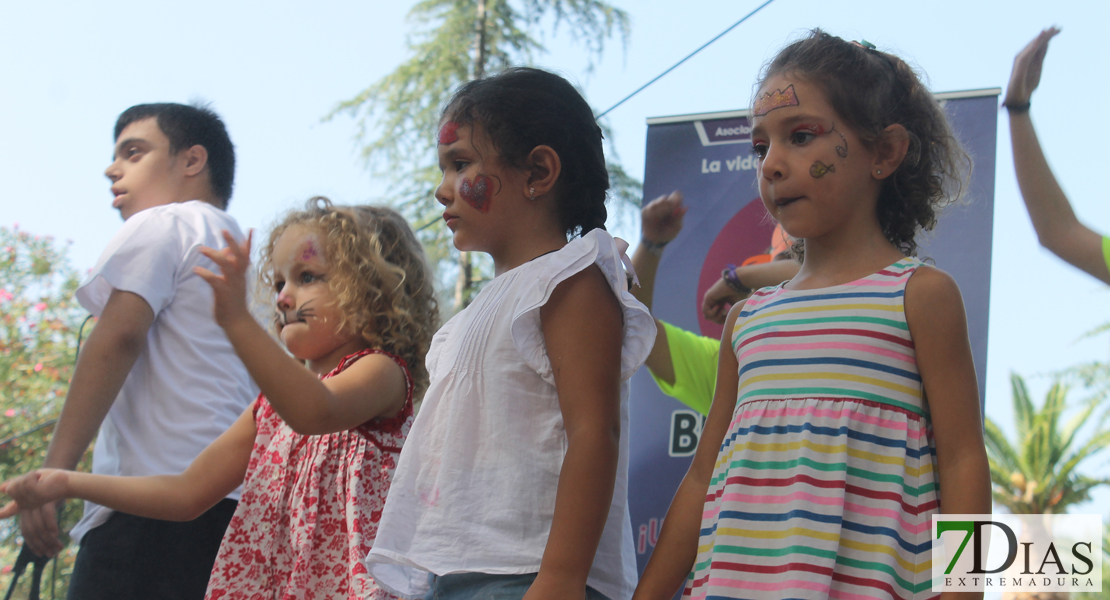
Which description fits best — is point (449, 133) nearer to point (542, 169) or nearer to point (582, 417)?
point (542, 169)

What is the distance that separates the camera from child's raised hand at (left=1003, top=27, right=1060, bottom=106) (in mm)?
1981

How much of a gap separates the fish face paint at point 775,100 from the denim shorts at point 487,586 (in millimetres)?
832

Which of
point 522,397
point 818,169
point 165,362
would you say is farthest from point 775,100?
point 165,362

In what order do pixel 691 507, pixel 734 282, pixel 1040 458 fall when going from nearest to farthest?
pixel 691 507
pixel 734 282
pixel 1040 458

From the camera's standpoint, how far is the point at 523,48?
8.69m

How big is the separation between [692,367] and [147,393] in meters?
1.73

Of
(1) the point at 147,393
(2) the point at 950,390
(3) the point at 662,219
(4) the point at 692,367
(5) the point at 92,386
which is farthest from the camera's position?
(4) the point at 692,367

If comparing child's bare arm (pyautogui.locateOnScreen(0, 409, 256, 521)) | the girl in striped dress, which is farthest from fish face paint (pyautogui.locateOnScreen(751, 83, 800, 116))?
child's bare arm (pyautogui.locateOnScreen(0, 409, 256, 521))

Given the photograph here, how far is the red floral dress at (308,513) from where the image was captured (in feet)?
6.58

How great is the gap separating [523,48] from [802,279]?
24.6 feet

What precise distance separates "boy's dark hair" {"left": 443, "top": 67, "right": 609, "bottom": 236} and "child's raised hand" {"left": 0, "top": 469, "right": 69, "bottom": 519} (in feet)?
3.96

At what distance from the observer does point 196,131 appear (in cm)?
298

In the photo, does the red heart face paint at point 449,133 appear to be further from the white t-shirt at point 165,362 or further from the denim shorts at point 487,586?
the white t-shirt at point 165,362

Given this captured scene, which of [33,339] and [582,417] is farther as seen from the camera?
[33,339]
